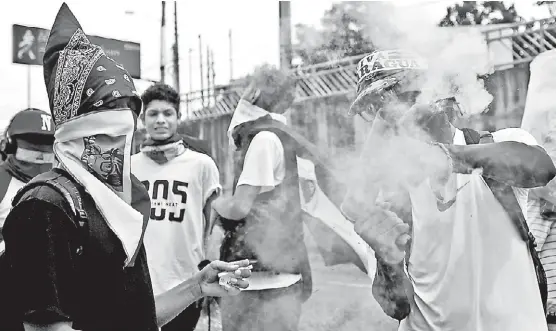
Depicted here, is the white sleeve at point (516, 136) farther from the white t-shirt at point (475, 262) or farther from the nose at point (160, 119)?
the nose at point (160, 119)

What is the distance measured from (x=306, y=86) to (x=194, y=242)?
135 cm

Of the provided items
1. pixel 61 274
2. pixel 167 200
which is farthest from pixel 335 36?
pixel 61 274

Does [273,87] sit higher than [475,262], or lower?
higher

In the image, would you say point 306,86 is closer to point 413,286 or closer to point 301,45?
point 301,45

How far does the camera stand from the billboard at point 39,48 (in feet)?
27.4

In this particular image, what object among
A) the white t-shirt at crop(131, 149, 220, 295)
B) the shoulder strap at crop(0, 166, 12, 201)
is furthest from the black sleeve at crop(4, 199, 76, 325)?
the shoulder strap at crop(0, 166, 12, 201)

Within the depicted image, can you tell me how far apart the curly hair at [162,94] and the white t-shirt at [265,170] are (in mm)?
1056

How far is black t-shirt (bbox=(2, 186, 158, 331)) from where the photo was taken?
1.58 m

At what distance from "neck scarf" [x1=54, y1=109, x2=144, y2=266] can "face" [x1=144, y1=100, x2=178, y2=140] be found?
192 cm

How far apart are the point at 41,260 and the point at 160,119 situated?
240cm

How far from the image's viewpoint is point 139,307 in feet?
6.07

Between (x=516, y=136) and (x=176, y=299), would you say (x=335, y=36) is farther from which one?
(x=176, y=299)

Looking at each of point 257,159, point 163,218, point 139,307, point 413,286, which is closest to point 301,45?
point 257,159

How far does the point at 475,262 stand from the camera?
192 cm
